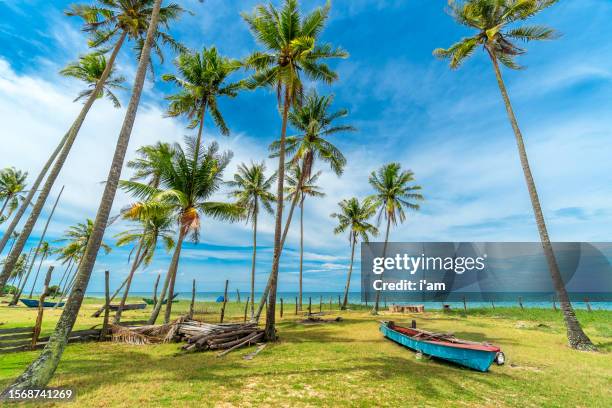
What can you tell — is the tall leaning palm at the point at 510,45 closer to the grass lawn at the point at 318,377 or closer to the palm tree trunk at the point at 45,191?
the grass lawn at the point at 318,377

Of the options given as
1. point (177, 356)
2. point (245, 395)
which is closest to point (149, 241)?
point (177, 356)

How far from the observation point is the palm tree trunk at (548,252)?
1279 centimetres

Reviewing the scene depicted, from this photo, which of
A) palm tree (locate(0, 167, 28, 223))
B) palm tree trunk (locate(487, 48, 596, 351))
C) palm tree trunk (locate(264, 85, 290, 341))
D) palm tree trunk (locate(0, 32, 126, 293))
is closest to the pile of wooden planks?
palm tree trunk (locate(264, 85, 290, 341))

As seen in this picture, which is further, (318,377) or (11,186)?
(11,186)

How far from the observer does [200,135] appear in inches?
684

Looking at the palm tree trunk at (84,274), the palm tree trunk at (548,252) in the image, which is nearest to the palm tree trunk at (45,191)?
the palm tree trunk at (84,274)

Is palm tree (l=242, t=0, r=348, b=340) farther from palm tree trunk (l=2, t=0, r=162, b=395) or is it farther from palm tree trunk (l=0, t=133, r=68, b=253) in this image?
palm tree trunk (l=0, t=133, r=68, b=253)

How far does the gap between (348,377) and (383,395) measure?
1.53 metres

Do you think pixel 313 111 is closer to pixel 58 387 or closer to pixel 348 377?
pixel 348 377

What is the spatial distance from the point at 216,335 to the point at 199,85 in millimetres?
15148

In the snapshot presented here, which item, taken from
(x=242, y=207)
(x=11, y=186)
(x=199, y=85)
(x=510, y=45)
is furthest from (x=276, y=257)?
(x=11, y=186)

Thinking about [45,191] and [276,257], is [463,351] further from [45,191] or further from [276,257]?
[45,191]

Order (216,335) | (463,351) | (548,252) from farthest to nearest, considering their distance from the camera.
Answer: (548,252), (216,335), (463,351)

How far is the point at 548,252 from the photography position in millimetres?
13867
